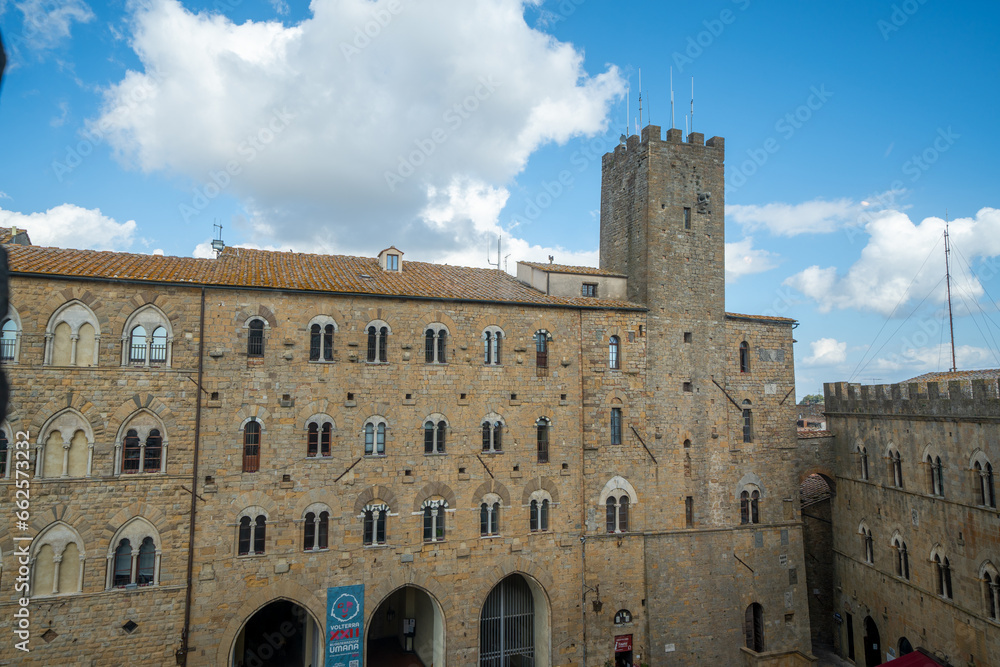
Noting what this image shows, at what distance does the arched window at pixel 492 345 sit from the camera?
2538cm

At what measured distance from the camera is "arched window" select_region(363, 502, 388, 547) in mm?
23141

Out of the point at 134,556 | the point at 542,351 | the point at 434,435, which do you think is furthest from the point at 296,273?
the point at 134,556

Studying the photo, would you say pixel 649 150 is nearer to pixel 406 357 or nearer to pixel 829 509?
pixel 406 357

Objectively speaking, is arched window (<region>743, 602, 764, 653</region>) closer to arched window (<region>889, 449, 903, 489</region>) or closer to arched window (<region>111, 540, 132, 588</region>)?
arched window (<region>889, 449, 903, 489</region>)

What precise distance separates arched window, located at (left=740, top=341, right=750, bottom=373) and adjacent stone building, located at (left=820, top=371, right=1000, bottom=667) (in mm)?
5253

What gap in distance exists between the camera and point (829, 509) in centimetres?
3173

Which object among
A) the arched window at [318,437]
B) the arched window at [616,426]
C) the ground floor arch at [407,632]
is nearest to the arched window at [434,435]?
the arched window at [318,437]

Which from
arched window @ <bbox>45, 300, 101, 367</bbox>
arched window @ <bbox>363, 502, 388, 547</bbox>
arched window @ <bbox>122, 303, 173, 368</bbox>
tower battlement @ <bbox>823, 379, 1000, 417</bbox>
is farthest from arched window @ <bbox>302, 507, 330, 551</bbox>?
tower battlement @ <bbox>823, 379, 1000, 417</bbox>

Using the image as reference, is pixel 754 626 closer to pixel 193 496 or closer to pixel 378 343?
pixel 378 343

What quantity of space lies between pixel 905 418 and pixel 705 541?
10182 millimetres

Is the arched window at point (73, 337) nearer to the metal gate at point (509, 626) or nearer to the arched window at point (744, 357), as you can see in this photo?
the metal gate at point (509, 626)

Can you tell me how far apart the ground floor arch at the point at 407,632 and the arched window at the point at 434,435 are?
5.48 meters

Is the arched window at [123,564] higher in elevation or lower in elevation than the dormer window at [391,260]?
lower

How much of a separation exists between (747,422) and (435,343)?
1583 centimetres
